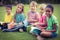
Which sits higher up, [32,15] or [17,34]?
[32,15]

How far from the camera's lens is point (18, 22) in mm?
2262

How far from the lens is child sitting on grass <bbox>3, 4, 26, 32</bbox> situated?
7.36 ft

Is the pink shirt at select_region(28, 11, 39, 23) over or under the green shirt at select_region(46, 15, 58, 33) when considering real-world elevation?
over

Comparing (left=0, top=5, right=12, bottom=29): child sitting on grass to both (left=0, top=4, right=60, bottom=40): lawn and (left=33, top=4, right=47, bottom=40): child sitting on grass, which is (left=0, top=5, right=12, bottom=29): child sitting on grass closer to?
(left=0, top=4, right=60, bottom=40): lawn

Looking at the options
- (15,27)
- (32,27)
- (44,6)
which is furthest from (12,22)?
(44,6)

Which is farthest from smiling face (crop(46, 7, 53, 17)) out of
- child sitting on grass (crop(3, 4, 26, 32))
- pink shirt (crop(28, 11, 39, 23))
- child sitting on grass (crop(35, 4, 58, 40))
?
child sitting on grass (crop(3, 4, 26, 32))

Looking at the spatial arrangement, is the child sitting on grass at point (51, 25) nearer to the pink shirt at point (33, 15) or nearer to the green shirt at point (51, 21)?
the green shirt at point (51, 21)

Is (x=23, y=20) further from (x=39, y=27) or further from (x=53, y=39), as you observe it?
(x=53, y=39)

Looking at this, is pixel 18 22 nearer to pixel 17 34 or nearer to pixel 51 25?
pixel 17 34

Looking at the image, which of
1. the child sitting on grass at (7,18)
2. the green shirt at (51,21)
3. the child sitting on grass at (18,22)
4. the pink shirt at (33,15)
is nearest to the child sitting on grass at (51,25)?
the green shirt at (51,21)

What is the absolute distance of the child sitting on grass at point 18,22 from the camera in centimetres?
224

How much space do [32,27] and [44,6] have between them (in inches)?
A: 9.2

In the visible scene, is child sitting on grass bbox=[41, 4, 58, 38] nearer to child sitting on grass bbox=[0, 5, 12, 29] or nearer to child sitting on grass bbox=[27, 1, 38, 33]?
child sitting on grass bbox=[27, 1, 38, 33]

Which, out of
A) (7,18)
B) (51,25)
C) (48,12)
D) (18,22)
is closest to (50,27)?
(51,25)
